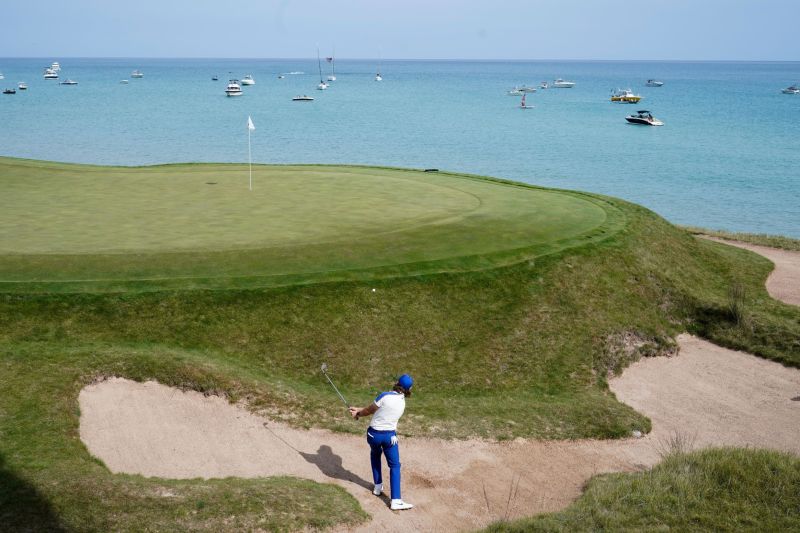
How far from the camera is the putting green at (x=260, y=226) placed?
54.4ft

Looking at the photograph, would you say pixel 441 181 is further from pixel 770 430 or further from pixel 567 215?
pixel 770 430

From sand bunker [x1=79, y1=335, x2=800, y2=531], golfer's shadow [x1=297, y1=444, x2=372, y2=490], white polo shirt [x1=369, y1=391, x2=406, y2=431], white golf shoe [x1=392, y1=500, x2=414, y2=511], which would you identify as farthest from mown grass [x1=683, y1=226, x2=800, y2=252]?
white polo shirt [x1=369, y1=391, x2=406, y2=431]

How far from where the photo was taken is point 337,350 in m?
15.7

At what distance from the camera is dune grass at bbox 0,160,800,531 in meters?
10.8

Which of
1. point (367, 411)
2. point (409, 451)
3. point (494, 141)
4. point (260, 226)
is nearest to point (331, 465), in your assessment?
point (409, 451)

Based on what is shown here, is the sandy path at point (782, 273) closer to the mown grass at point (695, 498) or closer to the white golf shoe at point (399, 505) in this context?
the mown grass at point (695, 498)

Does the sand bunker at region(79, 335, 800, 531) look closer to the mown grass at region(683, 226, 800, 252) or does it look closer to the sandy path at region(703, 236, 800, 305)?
the sandy path at region(703, 236, 800, 305)

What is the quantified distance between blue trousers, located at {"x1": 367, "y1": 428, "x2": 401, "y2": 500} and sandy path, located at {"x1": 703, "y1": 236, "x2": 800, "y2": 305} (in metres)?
17.2

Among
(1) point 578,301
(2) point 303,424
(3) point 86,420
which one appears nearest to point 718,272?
(1) point 578,301

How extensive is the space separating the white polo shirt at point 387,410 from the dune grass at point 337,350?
1.44 meters

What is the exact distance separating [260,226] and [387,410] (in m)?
10.5

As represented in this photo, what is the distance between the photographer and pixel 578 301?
18.4 meters

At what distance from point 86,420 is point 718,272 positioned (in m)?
19.8

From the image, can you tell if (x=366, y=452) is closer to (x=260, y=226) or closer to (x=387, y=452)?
(x=387, y=452)
